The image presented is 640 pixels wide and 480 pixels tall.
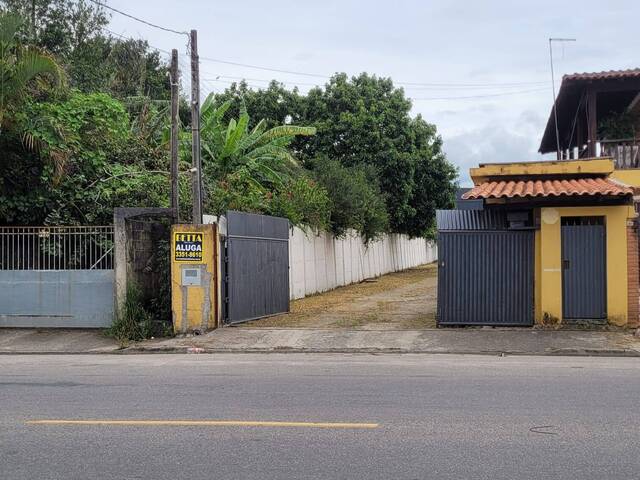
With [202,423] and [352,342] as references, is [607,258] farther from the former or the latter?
[202,423]

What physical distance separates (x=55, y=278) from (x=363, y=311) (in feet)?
24.0

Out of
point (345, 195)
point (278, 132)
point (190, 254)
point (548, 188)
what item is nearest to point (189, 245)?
point (190, 254)

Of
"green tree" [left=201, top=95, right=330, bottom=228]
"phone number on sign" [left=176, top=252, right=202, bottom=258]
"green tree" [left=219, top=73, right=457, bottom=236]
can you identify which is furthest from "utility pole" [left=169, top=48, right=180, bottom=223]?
"green tree" [left=219, top=73, right=457, bottom=236]

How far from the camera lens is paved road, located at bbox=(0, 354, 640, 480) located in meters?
5.39

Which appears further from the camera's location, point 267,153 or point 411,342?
point 267,153

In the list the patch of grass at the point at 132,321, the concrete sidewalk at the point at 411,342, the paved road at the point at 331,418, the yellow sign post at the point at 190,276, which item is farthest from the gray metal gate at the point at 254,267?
the paved road at the point at 331,418

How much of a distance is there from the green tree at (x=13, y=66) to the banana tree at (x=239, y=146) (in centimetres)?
685

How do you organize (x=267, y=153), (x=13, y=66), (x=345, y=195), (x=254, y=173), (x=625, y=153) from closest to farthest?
1. (x=13, y=66)
2. (x=625, y=153)
3. (x=267, y=153)
4. (x=254, y=173)
5. (x=345, y=195)

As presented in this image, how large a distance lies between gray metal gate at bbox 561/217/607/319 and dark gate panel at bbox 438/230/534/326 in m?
0.66

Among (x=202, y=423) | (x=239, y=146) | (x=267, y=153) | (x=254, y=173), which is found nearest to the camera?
(x=202, y=423)

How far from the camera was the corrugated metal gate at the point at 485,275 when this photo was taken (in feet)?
45.7

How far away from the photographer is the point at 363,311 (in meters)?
17.6

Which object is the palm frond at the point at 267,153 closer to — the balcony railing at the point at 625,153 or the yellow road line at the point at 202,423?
the balcony railing at the point at 625,153

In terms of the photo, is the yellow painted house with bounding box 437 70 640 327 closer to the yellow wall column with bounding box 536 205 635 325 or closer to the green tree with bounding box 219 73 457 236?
the yellow wall column with bounding box 536 205 635 325
